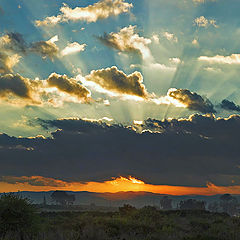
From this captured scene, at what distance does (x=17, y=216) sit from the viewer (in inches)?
1078

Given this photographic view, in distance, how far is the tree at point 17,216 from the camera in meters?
26.9

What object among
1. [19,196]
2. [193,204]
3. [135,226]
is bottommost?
[193,204]

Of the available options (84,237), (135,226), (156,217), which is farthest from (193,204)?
(84,237)

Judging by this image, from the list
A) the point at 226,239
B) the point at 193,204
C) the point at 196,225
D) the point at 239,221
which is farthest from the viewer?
the point at 193,204

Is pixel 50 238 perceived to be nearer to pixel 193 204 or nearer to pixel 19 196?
pixel 19 196

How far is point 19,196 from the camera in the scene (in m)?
28.7

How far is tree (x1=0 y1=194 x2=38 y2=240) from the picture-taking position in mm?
26906

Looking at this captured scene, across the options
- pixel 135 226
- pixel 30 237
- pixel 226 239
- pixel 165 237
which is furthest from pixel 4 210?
pixel 226 239

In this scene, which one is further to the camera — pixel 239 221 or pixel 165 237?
pixel 239 221

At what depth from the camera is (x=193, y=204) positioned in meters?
199

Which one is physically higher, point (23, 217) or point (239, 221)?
point (23, 217)

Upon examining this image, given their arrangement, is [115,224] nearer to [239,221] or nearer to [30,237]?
[30,237]

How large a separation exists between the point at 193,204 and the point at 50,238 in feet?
608

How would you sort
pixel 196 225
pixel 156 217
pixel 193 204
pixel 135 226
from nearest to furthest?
1. pixel 135 226
2. pixel 196 225
3. pixel 156 217
4. pixel 193 204
